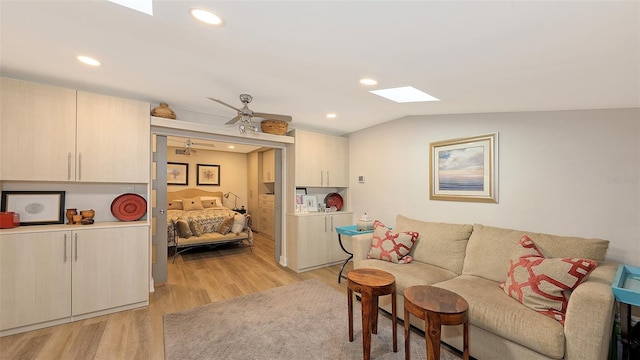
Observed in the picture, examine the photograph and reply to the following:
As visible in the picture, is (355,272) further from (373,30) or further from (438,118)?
(438,118)

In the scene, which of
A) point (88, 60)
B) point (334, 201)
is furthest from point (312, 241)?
point (88, 60)

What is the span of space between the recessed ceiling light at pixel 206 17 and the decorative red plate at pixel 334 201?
3.58 metres

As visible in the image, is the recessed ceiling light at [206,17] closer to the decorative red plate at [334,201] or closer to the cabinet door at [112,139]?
the cabinet door at [112,139]

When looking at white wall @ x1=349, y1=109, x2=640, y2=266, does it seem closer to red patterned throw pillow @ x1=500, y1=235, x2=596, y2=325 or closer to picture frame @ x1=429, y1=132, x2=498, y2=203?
picture frame @ x1=429, y1=132, x2=498, y2=203

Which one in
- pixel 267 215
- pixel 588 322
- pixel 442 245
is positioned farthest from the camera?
pixel 267 215

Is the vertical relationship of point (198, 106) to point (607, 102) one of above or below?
above

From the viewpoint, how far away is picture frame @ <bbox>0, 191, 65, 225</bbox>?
8.43ft

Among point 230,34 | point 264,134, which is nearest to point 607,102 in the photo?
point 230,34

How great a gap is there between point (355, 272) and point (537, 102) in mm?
2265

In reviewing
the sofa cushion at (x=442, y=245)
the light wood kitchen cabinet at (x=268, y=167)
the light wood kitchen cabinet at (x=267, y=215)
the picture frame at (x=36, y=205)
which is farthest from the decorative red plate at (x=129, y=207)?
the light wood kitchen cabinet at (x=267, y=215)

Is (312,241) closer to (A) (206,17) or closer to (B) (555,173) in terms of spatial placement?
(B) (555,173)

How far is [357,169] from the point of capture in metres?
4.61

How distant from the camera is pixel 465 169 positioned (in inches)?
122

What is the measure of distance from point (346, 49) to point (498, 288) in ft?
7.40
